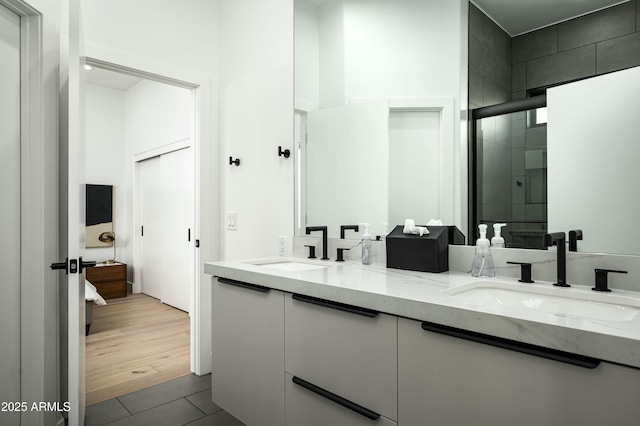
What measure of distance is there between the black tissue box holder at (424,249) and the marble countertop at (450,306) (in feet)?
0.16

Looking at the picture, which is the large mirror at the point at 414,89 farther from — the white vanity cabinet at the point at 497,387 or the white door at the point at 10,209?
the white door at the point at 10,209

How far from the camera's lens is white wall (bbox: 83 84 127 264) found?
17.4ft

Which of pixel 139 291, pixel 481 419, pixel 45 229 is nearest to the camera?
pixel 481 419

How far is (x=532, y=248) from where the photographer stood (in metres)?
1.41

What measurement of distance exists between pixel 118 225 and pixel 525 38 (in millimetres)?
5688

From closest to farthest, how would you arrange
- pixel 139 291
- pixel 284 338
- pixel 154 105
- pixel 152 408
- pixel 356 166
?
1. pixel 284 338
2. pixel 356 166
3. pixel 152 408
4. pixel 154 105
5. pixel 139 291

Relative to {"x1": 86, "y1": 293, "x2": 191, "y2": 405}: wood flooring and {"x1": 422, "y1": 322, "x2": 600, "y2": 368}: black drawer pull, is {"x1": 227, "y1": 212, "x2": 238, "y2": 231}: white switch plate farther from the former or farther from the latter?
{"x1": 422, "y1": 322, "x2": 600, "y2": 368}: black drawer pull

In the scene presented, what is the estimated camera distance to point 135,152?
5387 millimetres

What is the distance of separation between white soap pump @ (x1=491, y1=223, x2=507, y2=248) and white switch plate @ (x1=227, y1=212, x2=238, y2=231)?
175cm

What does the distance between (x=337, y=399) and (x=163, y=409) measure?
145 cm

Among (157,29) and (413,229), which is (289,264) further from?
(157,29)

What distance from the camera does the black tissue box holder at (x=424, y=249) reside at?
5.11ft

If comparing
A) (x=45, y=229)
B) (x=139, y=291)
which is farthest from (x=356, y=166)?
(x=139, y=291)

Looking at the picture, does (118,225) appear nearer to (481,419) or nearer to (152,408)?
(152,408)
